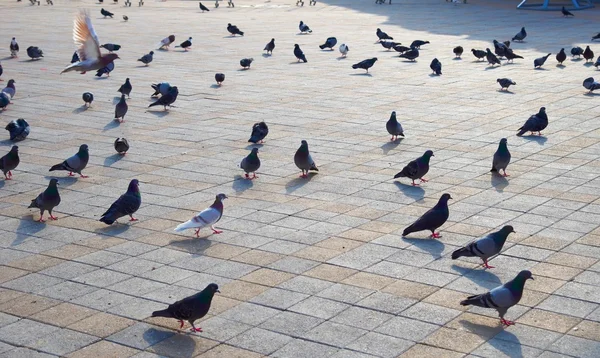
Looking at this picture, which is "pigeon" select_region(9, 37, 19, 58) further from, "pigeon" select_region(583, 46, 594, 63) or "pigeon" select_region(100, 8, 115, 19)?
"pigeon" select_region(583, 46, 594, 63)

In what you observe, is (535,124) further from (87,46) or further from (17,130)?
(17,130)

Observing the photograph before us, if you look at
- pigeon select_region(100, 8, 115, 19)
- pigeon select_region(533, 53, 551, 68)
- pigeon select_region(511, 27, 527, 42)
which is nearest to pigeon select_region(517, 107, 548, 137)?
pigeon select_region(533, 53, 551, 68)

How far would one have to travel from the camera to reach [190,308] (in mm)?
7836

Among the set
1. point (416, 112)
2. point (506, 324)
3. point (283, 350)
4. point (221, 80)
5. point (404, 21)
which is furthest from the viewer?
point (404, 21)

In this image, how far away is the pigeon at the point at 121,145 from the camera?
14.5m

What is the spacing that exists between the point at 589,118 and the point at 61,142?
10.2m

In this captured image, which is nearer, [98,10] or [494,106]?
[494,106]

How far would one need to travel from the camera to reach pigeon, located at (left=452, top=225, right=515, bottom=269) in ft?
30.8

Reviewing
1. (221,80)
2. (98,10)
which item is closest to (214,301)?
(221,80)

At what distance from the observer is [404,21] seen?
37.6 metres

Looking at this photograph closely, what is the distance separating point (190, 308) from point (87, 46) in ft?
17.8

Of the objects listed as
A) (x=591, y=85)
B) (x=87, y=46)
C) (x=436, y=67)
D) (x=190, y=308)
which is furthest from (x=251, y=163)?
(x=436, y=67)

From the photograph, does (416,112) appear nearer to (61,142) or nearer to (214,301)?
(61,142)

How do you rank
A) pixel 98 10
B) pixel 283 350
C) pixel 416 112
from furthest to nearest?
1. pixel 98 10
2. pixel 416 112
3. pixel 283 350
